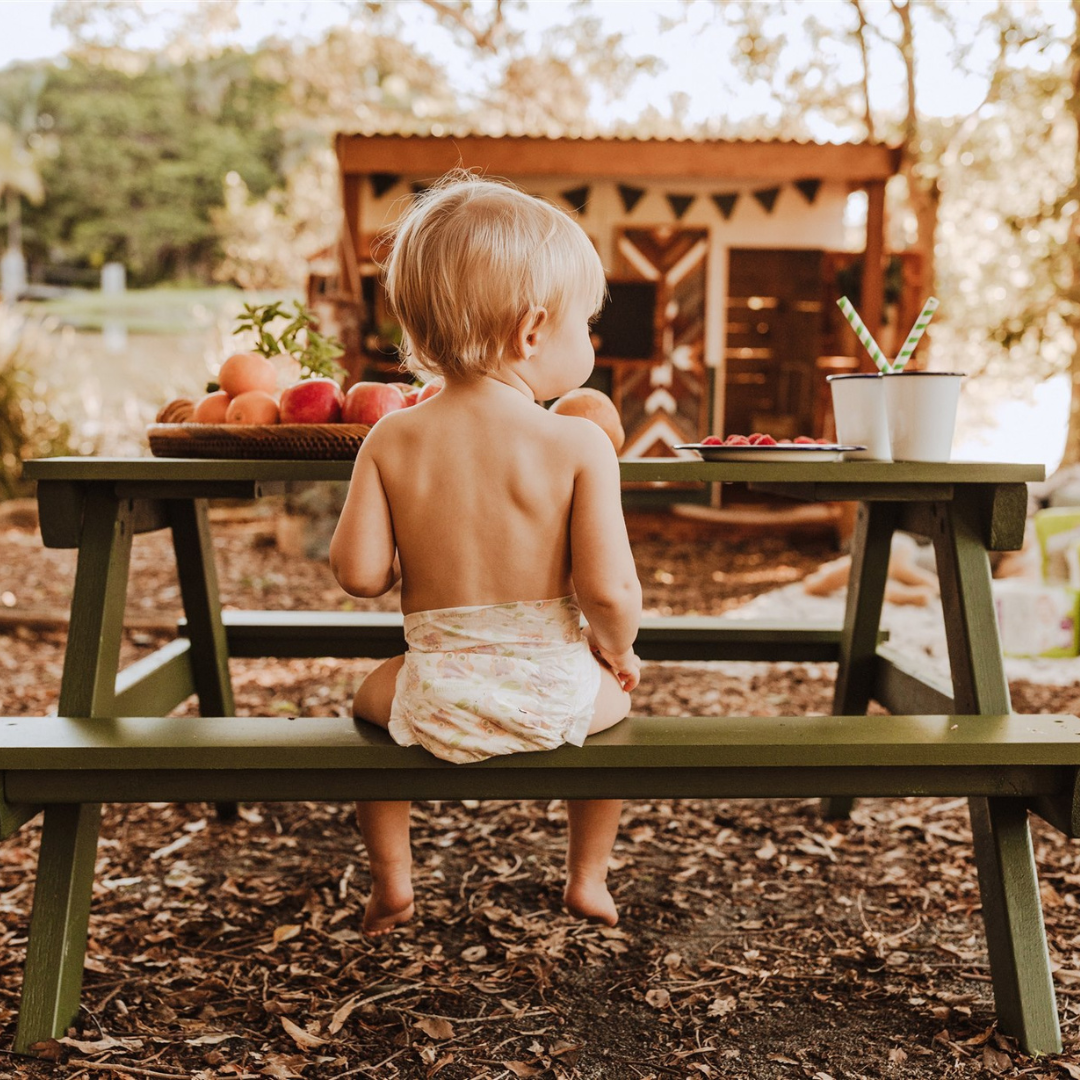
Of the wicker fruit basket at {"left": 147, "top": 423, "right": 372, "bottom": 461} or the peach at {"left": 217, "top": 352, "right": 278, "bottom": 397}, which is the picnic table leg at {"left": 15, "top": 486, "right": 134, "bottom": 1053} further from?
the peach at {"left": 217, "top": 352, "right": 278, "bottom": 397}

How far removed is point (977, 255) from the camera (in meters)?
16.9

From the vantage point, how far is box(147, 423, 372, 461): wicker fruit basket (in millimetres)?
2189

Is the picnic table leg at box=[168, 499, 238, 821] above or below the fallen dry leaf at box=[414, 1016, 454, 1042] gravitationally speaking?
above

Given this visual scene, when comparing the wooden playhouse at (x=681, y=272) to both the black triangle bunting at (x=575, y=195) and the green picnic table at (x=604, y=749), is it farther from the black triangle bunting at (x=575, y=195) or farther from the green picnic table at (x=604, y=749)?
the green picnic table at (x=604, y=749)

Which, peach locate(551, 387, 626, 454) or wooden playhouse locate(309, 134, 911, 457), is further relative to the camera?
wooden playhouse locate(309, 134, 911, 457)

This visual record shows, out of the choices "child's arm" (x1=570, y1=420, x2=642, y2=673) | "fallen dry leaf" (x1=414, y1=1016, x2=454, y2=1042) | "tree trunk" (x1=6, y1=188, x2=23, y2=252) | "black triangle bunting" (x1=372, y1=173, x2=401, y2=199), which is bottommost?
"fallen dry leaf" (x1=414, y1=1016, x2=454, y2=1042)

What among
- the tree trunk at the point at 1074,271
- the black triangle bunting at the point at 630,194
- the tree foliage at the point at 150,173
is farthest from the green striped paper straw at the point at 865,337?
the tree foliage at the point at 150,173

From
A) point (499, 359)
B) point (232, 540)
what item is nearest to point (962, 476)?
point (499, 359)

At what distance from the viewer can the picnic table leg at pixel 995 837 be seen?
6.68ft

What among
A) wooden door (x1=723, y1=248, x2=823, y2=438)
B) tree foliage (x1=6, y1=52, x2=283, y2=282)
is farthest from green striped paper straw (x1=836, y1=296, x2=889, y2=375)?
tree foliage (x1=6, y1=52, x2=283, y2=282)

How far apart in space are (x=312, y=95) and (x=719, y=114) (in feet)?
22.2

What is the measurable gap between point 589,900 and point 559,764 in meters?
0.43

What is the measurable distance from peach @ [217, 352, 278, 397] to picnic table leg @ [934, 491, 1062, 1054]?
1.53 metres

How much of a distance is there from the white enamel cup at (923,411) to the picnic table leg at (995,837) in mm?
149
